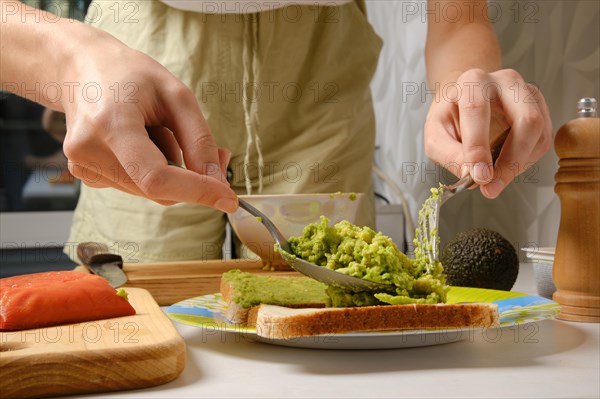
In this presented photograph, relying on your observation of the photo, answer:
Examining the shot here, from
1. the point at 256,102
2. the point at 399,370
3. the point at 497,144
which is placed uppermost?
the point at 256,102

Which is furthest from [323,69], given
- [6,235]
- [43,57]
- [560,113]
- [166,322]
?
[6,235]

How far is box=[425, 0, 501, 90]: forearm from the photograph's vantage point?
4.08ft

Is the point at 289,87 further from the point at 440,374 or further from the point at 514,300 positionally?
the point at 440,374

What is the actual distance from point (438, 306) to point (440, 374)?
8 centimetres

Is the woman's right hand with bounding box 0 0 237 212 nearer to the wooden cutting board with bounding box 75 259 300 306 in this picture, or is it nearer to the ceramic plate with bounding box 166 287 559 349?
the ceramic plate with bounding box 166 287 559 349

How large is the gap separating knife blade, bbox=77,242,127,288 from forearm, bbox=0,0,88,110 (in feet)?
0.99

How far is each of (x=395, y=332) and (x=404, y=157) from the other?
163 cm

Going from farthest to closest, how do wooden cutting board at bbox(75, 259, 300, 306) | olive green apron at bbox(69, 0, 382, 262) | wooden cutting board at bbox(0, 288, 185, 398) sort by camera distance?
olive green apron at bbox(69, 0, 382, 262), wooden cutting board at bbox(75, 259, 300, 306), wooden cutting board at bbox(0, 288, 185, 398)

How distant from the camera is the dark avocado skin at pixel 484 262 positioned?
965 mm

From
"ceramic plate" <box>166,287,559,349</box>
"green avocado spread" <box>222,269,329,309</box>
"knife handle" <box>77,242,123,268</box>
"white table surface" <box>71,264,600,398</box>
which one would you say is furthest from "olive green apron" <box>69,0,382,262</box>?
"white table surface" <box>71,264,600,398</box>

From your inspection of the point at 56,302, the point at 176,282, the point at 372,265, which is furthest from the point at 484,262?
the point at 56,302

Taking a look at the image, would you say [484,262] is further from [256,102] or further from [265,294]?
[256,102]

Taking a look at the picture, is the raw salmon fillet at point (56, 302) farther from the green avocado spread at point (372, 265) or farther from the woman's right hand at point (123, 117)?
the green avocado spread at point (372, 265)

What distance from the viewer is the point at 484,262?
967 millimetres
